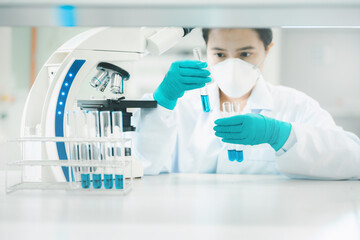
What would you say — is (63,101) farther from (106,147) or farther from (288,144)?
(288,144)

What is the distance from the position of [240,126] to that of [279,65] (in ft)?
10.4

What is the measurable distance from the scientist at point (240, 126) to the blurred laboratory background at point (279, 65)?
6.59 ft

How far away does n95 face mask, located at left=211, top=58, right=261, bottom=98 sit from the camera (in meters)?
1.72

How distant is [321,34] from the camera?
4602 mm

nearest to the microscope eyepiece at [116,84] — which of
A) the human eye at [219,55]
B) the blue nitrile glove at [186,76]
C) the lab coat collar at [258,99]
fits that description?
the blue nitrile glove at [186,76]

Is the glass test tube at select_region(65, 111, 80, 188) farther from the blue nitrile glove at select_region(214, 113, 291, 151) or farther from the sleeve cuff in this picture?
the sleeve cuff

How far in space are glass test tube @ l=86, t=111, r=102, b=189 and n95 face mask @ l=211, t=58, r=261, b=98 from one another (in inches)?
→ 31.4

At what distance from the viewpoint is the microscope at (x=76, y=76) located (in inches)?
47.8

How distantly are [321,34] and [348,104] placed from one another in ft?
3.19

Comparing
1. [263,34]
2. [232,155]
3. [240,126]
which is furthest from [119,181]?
[263,34]

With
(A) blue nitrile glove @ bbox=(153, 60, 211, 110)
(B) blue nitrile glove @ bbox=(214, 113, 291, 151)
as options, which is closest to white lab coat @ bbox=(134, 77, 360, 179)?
(B) blue nitrile glove @ bbox=(214, 113, 291, 151)

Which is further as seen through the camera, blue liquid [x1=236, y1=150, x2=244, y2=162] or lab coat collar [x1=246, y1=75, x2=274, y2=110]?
lab coat collar [x1=246, y1=75, x2=274, y2=110]

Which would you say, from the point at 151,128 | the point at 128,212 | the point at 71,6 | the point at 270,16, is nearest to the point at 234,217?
the point at 128,212

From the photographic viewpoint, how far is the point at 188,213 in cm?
88
